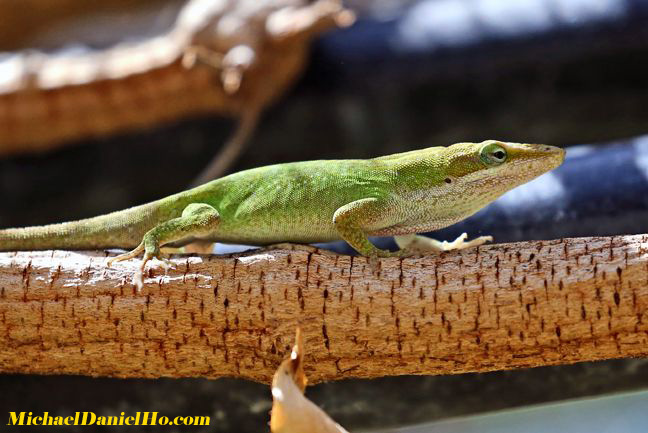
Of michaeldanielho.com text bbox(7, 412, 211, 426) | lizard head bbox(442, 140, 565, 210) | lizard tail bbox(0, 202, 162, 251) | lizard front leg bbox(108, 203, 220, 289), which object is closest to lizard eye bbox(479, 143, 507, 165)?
lizard head bbox(442, 140, 565, 210)

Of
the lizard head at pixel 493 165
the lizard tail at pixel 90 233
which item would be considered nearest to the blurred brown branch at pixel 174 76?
the lizard tail at pixel 90 233

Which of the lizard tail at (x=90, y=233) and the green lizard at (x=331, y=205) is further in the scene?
the lizard tail at (x=90, y=233)

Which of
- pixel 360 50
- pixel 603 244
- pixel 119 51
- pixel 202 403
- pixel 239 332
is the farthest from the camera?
pixel 119 51

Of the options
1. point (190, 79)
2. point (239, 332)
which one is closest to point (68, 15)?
point (190, 79)

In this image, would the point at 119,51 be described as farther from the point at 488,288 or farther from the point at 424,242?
the point at 488,288

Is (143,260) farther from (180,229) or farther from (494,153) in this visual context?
(494,153)

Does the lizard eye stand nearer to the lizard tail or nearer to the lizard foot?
the lizard foot

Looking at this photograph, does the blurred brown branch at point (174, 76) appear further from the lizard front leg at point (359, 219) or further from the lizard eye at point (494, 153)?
the lizard eye at point (494, 153)
